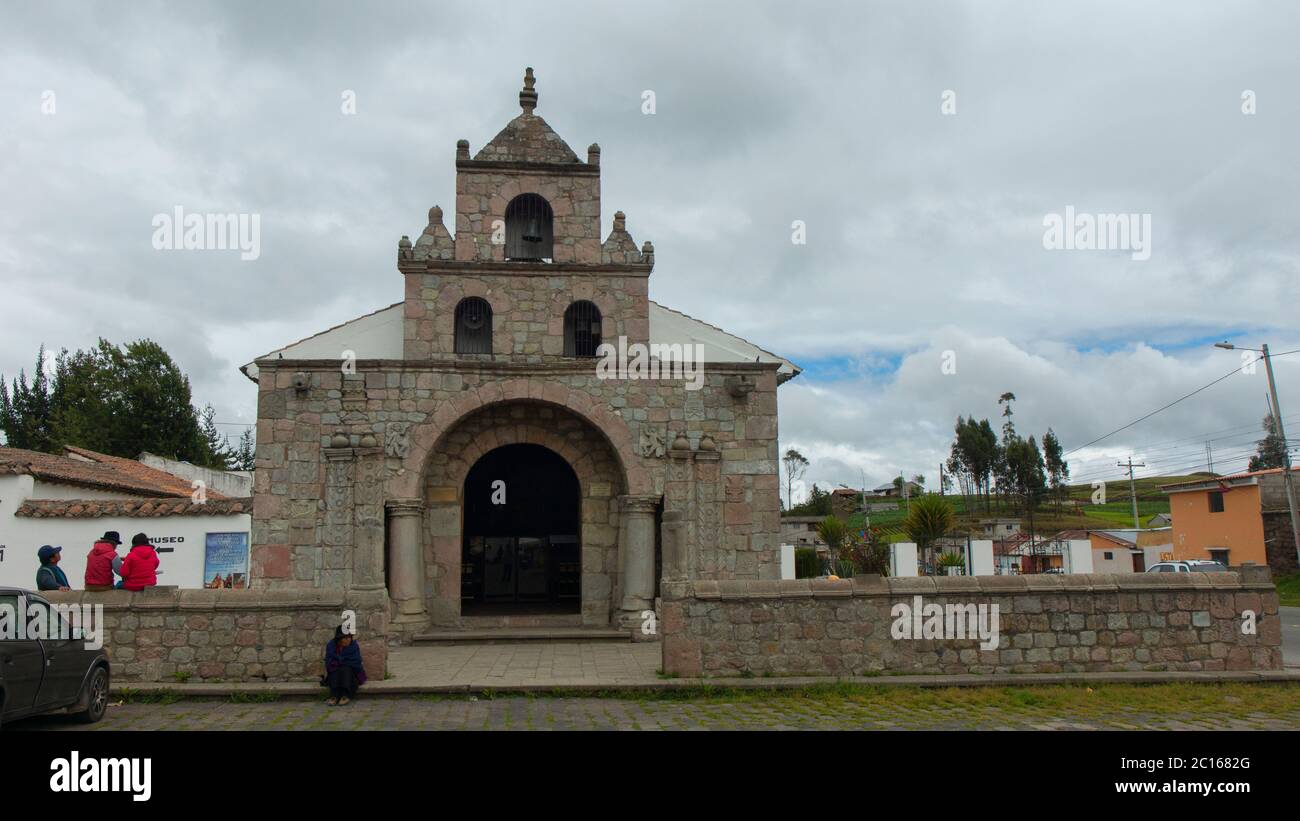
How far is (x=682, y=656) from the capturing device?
1123 cm

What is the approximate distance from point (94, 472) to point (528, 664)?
15.1 m

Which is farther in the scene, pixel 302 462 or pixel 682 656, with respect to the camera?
pixel 302 462

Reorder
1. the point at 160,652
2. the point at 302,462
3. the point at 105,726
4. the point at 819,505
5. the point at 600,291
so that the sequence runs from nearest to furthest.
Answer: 1. the point at 105,726
2. the point at 160,652
3. the point at 302,462
4. the point at 600,291
5. the point at 819,505

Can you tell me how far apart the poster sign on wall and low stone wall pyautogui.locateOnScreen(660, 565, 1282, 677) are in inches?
451

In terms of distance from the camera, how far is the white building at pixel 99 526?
59.2 ft

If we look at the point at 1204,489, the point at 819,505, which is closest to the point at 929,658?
the point at 1204,489

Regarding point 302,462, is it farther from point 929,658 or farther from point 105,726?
point 929,658

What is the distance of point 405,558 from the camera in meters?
15.3

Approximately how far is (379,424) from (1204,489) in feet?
110

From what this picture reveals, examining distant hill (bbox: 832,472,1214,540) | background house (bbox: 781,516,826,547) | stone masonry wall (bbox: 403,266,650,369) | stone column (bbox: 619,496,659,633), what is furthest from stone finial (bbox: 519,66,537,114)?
distant hill (bbox: 832,472,1214,540)

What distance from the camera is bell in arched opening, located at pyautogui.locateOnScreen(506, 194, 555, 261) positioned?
55.5ft

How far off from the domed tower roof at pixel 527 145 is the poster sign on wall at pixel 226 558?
9512 millimetres

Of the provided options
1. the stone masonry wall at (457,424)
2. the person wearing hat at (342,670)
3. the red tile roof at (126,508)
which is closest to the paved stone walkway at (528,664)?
the person wearing hat at (342,670)

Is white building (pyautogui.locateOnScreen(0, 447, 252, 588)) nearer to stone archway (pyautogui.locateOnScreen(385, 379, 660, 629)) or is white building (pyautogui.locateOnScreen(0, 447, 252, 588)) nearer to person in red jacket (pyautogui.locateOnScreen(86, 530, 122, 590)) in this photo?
stone archway (pyautogui.locateOnScreen(385, 379, 660, 629))
